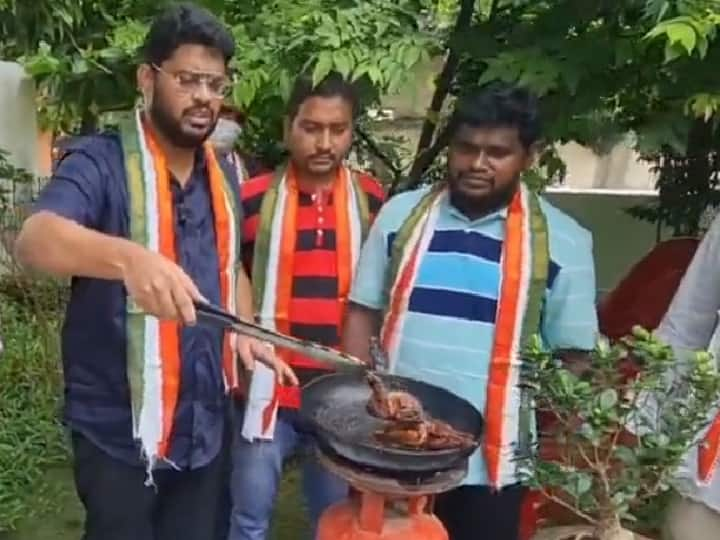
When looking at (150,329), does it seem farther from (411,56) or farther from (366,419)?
(411,56)

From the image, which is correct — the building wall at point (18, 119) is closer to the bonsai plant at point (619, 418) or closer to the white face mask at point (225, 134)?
the white face mask at point (225, 134)

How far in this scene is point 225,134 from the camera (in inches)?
151

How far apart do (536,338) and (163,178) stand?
987 millimetres

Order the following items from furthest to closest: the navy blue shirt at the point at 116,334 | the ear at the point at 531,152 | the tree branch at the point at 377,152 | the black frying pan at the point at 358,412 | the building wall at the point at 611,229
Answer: the building wall at the point at 611,229
the tree branch at the point at 377,152
the ear at the point at 531,152
the navy blue shirt at the point at 116,334
the black frying pan at the point at 358,412

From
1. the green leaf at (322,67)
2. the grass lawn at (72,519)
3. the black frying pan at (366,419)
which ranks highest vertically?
the green leaf at (322,67)

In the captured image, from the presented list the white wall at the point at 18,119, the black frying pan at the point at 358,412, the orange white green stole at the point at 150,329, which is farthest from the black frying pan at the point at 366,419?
the white wall at the point at 18,119

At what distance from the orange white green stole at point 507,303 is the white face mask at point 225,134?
930mm

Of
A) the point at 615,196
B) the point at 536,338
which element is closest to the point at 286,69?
the point at 536,338

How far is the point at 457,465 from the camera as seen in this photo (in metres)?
2.72

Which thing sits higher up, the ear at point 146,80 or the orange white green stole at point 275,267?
the ear at point 146,80

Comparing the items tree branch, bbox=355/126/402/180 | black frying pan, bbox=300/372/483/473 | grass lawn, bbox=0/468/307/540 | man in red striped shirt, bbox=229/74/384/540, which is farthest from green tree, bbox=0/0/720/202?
grass lawn, bbox=0/468/307/540

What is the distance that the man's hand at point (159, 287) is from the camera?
2250mm

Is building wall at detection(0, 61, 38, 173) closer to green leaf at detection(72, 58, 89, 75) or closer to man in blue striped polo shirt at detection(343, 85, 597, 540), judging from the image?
green leaf at detection(72, 58, 89, 75)

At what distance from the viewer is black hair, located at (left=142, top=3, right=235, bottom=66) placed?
9.44 feet
